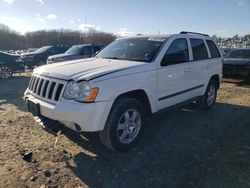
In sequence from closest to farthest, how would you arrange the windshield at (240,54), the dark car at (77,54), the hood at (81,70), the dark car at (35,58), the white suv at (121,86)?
1. the white suv at (121,86)
2. the hood at (81,70)
3. the windshield at (240,54)
4. the dark car at (77,54)
5. the dark car at (35,58)

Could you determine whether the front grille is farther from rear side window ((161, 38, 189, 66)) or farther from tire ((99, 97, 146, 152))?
rear side window ((161, 38, 189, 66))

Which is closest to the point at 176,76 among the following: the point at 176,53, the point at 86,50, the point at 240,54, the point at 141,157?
the point at 176,53

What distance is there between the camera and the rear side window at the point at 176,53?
4718 millimetres

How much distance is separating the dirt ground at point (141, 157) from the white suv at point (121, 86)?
1.39 ft

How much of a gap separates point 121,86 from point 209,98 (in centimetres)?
363

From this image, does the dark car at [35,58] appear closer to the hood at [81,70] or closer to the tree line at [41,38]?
the hood at [81,70]

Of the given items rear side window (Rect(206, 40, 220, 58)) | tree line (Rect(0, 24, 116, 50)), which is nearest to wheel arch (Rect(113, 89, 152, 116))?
rear side window (Rect(206, 40, 220, 58))

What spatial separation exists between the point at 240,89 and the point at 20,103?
302 inches

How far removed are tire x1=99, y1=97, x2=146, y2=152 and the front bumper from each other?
0.63 feet

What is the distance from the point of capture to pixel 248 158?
407cm

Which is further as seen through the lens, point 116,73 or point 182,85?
point 182,85

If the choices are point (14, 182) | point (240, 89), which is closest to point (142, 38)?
point (14, 182)

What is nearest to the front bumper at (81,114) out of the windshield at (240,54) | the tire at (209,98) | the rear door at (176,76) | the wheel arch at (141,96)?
the wheel arch at (141,96)

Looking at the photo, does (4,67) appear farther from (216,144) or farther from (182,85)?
(216,144)
